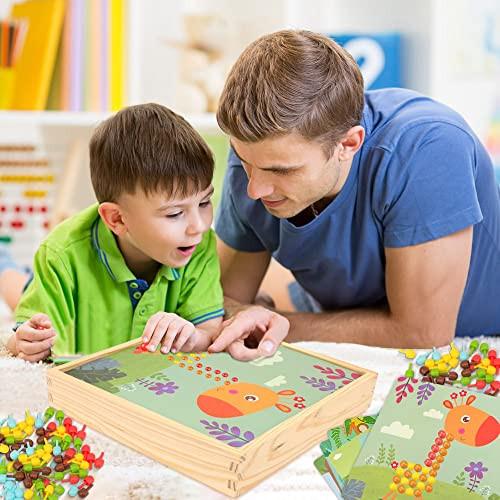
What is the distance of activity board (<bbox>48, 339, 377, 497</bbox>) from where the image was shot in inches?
27.8

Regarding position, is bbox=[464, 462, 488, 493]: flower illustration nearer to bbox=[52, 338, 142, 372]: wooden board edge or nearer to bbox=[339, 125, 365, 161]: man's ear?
bbox=[52, 338, 142, 372]: wooden board edge

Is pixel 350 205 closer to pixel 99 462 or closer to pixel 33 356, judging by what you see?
pixel 33 356

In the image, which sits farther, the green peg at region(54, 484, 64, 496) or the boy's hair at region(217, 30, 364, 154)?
the boy's hair at region(217, 30, 364, 154)

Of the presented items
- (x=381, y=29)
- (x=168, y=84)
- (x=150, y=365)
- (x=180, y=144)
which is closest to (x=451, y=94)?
(x=381, y=29)

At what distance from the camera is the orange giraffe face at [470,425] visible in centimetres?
75

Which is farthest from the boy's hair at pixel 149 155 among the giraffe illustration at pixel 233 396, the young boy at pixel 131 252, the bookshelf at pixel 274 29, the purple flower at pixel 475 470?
the bookshelf at pixel 274 29

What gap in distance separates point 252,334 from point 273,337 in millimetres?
67

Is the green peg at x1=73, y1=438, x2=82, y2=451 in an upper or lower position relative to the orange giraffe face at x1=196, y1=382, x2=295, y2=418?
lower

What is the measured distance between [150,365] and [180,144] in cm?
36

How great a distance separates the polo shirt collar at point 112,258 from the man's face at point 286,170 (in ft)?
0.65

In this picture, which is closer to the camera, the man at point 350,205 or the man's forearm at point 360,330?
the man at point 350,205

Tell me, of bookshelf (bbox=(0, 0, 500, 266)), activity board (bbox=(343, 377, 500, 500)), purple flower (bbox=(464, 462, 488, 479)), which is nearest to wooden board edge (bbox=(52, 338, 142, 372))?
activity board (bbox=(343, 377, 500, 500))

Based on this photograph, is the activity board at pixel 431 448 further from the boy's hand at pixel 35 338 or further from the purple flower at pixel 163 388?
the boy's hand at pixel 35 338

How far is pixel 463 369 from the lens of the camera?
94cm
